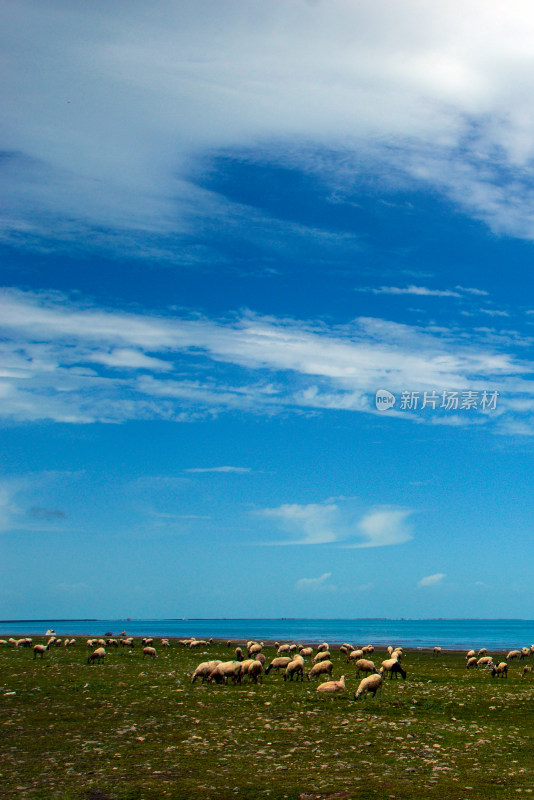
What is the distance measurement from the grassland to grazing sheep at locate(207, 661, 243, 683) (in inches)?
45.2

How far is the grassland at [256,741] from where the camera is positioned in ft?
41.4

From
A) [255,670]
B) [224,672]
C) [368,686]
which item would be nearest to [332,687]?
[368,686]

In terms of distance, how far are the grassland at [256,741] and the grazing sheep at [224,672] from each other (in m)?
1.15

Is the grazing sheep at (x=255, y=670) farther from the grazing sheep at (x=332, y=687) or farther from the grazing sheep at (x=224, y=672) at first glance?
the grazing sheep at (x=332, y=687)

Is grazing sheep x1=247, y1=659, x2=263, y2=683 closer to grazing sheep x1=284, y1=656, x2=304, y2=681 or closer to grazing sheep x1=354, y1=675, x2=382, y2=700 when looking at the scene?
grazing sheep x1=284, y1=656, x2=304, y2=681

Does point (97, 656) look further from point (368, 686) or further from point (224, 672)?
point (368, 686)

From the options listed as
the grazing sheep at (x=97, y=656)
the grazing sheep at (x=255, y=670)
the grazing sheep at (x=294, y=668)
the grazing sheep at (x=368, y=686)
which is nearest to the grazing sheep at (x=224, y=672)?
the grazing sheep at (x=255, y=670)

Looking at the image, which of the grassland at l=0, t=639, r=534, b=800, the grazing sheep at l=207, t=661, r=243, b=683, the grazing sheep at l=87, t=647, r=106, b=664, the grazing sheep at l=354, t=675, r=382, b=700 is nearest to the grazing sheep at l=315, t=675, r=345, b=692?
the grassland at l=0, t=639, r=534, b=800

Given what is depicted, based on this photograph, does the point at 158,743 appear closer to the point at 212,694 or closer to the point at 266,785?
the point at 266,785

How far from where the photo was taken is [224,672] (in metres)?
29.3

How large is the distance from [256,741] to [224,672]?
1315cm

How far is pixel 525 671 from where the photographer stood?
41500 millimetres

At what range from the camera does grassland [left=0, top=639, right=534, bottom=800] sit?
12609 mm

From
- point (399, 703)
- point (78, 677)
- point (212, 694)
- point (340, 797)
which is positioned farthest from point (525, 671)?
point (340, 797)
